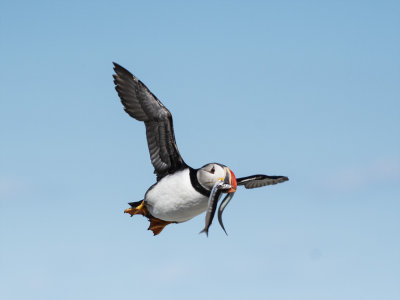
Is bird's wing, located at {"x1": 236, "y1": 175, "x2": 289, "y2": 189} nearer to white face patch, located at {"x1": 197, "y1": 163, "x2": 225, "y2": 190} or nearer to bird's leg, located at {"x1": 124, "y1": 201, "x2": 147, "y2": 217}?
bird's leg, located at {"x1": 124, "y1": 201, "x2": 147, "y2": 217}

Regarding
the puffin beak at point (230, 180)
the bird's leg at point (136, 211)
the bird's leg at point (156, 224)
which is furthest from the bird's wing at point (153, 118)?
the puffin beak at point (230, 180)

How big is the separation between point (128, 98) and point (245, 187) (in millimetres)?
4548

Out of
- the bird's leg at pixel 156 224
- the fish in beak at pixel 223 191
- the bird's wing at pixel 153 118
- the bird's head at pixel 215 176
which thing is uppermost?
the bird's wing at pixel 153 118

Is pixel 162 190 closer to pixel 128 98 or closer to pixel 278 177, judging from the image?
pixel 128 98

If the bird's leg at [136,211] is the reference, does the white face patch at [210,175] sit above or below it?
above

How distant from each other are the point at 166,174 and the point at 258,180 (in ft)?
9.53

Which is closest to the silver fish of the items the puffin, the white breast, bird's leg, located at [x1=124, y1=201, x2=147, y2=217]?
the puffin

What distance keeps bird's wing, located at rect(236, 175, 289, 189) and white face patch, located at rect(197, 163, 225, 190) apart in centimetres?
266

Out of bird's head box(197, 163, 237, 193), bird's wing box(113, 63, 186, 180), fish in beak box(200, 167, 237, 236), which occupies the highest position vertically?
bird's wing box(113, 63, 186, 180)

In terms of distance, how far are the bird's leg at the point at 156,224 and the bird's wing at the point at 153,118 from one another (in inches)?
45.0

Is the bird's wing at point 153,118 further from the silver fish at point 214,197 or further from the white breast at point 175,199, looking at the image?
the silver fish at point 214,197

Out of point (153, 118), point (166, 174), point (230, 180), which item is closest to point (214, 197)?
point (230, 180)

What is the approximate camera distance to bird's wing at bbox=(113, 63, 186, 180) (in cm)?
1536

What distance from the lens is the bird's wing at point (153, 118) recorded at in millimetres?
15359
